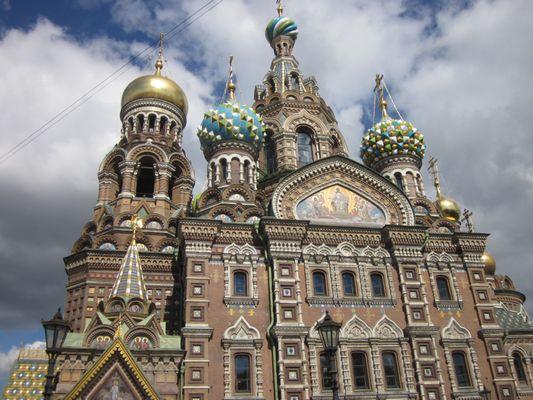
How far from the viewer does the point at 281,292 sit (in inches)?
619

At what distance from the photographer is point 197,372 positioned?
1423 cm

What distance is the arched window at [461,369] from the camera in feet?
52.0

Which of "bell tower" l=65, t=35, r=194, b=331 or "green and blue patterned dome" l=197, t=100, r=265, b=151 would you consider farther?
"green and blue patterned dome" l=197, t=100, r=265, b=151

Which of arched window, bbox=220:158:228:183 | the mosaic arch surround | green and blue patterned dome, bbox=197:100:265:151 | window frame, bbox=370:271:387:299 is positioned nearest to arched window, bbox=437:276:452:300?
window frame, bbox=370:271:387:299

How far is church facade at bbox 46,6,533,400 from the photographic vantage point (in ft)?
47.2

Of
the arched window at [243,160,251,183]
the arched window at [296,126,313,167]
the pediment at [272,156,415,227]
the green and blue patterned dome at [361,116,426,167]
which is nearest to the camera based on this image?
the pediment at [272,156,415,227]

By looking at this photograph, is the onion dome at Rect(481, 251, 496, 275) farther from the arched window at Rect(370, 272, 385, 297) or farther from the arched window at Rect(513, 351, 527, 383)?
the arched window at Rect(370, 272, 385, 297)

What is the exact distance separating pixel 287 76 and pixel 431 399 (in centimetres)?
1740

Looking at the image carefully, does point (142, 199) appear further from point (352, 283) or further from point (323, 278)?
point (352, 283)

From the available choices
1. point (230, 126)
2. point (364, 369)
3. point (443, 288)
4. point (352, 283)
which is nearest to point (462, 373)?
point (443, 288)

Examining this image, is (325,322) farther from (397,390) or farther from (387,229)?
(387,229)

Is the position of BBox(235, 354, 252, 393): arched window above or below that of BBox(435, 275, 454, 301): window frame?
below

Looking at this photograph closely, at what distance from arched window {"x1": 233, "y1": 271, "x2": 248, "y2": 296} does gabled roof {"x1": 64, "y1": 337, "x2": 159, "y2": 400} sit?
3.94 m

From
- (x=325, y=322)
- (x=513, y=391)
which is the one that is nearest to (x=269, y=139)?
(x=513, y=391)
